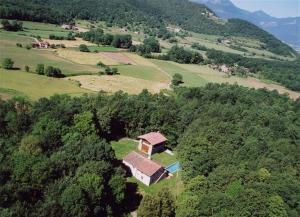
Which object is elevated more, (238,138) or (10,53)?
(238,138)

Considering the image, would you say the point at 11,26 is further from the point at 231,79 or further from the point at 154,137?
the point at 154,137

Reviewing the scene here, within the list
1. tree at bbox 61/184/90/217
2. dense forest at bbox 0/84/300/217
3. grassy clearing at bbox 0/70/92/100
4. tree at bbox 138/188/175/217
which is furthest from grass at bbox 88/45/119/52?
tree at bbox 61/184/90/217

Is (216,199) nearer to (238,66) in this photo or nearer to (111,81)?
(111,81)

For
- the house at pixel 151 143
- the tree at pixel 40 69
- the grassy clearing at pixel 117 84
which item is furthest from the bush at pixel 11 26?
the house at pixel 151 143

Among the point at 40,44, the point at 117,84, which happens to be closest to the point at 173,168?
the point at 117,84

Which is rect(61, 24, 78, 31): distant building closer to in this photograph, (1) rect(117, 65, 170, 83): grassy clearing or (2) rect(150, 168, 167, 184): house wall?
(1) rect(117, 65, 170, 83): grassy clearing

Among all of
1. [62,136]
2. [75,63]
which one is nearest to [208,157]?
[62,136]
